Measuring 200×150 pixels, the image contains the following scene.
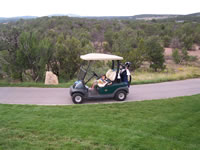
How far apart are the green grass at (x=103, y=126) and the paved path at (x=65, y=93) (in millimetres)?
975

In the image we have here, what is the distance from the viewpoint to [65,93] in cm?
983

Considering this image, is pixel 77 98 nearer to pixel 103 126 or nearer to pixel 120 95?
pixel 120 95

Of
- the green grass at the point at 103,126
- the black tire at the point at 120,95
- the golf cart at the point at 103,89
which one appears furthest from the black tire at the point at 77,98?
the black tire at the point at 120,95

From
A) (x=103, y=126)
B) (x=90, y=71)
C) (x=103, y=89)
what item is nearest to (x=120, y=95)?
(x=103, y=89)

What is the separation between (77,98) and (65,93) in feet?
5.16

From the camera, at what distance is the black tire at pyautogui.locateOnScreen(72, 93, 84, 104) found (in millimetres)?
8404

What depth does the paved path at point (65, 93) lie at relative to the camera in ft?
28.8

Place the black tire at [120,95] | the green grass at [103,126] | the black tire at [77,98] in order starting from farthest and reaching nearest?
1. the black tire at [120,95]
2. the black tire at [77,98]
3. the green grass at [103,126]

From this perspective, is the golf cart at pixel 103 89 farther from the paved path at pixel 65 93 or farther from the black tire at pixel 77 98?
the paved path at pixel 65 93

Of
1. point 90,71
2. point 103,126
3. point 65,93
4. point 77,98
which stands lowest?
point 65,93

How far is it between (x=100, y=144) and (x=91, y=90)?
4136 millimetres

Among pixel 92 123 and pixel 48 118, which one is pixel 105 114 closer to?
pixel 92 123

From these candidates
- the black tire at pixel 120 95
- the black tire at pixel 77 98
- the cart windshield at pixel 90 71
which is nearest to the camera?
the black tire at pixel 77 98

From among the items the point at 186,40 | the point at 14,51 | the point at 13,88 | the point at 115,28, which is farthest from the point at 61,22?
the point at 13,88
